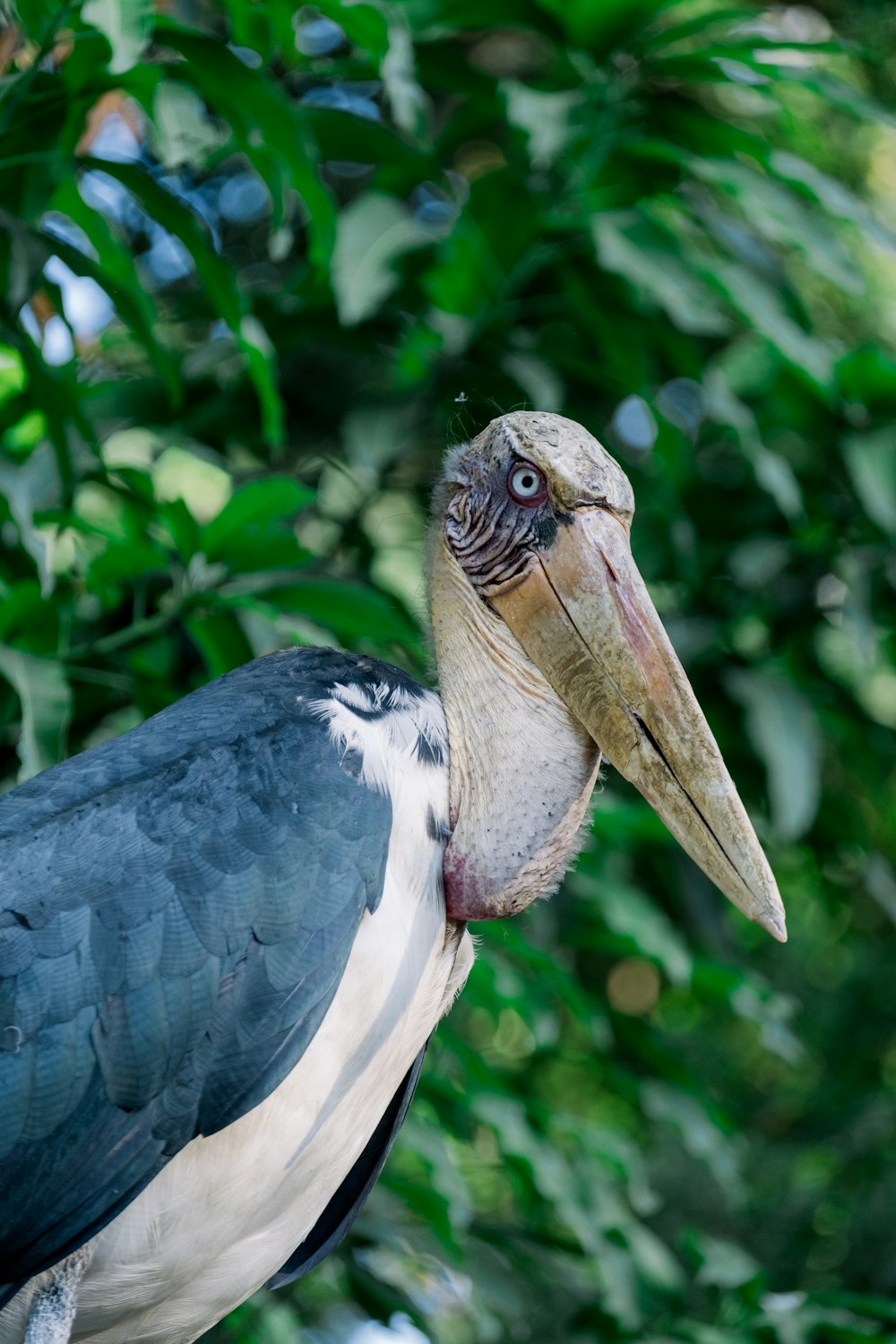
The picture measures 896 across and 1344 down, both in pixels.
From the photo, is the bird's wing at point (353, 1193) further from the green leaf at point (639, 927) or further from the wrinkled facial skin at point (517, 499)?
the green leaf at point (639, 927)

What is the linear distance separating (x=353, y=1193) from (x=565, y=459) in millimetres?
1241

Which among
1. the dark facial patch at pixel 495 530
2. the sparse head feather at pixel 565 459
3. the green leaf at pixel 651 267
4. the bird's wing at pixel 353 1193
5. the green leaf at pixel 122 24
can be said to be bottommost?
the bird's wing at pixel 353 1193

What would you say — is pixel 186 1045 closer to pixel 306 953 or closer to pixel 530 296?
pixel 306 953

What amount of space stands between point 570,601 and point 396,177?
6.35 feet

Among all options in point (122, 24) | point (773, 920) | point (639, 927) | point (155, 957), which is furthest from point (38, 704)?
point (639, 927)

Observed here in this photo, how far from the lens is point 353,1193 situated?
2455 mm

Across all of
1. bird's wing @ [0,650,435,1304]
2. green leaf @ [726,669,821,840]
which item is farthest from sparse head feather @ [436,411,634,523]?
green leaf @ [726,669,821,840]

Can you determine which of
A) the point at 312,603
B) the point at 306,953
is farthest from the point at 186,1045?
the point at 312,603

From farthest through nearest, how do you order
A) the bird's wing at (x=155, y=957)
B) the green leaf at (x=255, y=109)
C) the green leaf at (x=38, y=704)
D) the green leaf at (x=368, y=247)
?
the green leaf at (x=368, y=247) → the green leaf at (x=255, y=109) → the green leaf at (x=38, y=704) → the bird's wing at (x=155, y=957)

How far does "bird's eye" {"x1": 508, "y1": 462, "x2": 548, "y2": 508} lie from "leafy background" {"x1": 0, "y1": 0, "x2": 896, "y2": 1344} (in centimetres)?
45

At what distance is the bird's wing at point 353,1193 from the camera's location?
2395 millimetres

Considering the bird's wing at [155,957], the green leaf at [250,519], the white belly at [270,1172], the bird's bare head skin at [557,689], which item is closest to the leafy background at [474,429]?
the green leaf at [250,519]

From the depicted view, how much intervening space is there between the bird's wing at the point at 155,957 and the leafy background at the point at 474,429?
72 centimetres

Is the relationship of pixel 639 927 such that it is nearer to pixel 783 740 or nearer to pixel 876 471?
pixel 783 740
